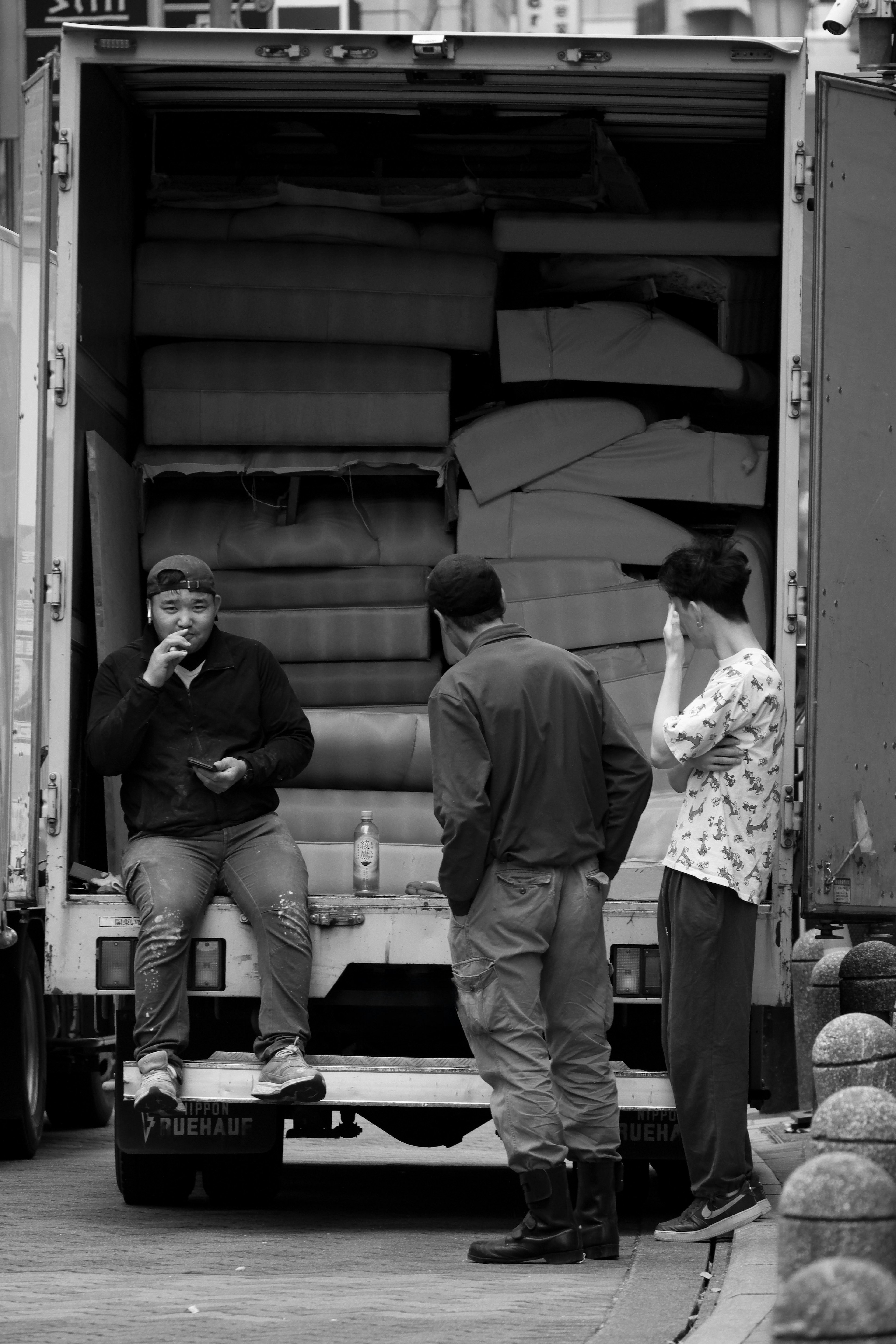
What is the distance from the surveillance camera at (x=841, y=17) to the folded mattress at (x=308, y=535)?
99.7 inches

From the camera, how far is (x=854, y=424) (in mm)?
6637

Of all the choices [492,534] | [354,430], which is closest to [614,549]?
[492,534]

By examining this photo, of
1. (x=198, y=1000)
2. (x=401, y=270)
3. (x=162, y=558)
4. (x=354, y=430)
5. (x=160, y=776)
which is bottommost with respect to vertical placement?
(x=198, y=1000)

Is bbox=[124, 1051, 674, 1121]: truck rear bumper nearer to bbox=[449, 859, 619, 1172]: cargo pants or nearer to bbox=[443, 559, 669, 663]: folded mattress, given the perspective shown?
bbox=[449, 859, 619, 1172]: cargo pants

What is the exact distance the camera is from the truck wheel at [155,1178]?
725cm

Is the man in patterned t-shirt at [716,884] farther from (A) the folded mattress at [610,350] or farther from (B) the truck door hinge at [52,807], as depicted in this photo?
(A) the folded mattress at [610,350]

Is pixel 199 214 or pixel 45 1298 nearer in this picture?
pixel 45 1298

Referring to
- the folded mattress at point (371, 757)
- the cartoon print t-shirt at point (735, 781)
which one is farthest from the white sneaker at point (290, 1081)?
the folded mattress at point (371, 757)

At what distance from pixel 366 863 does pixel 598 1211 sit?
183cm

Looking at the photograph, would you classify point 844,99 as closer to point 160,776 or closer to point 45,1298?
point 160,776

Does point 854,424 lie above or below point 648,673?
above

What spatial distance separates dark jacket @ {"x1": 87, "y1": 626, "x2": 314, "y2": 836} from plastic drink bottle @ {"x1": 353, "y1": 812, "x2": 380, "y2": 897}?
0.38 metres

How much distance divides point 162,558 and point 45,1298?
3672 mm

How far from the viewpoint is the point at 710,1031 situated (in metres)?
6.05
